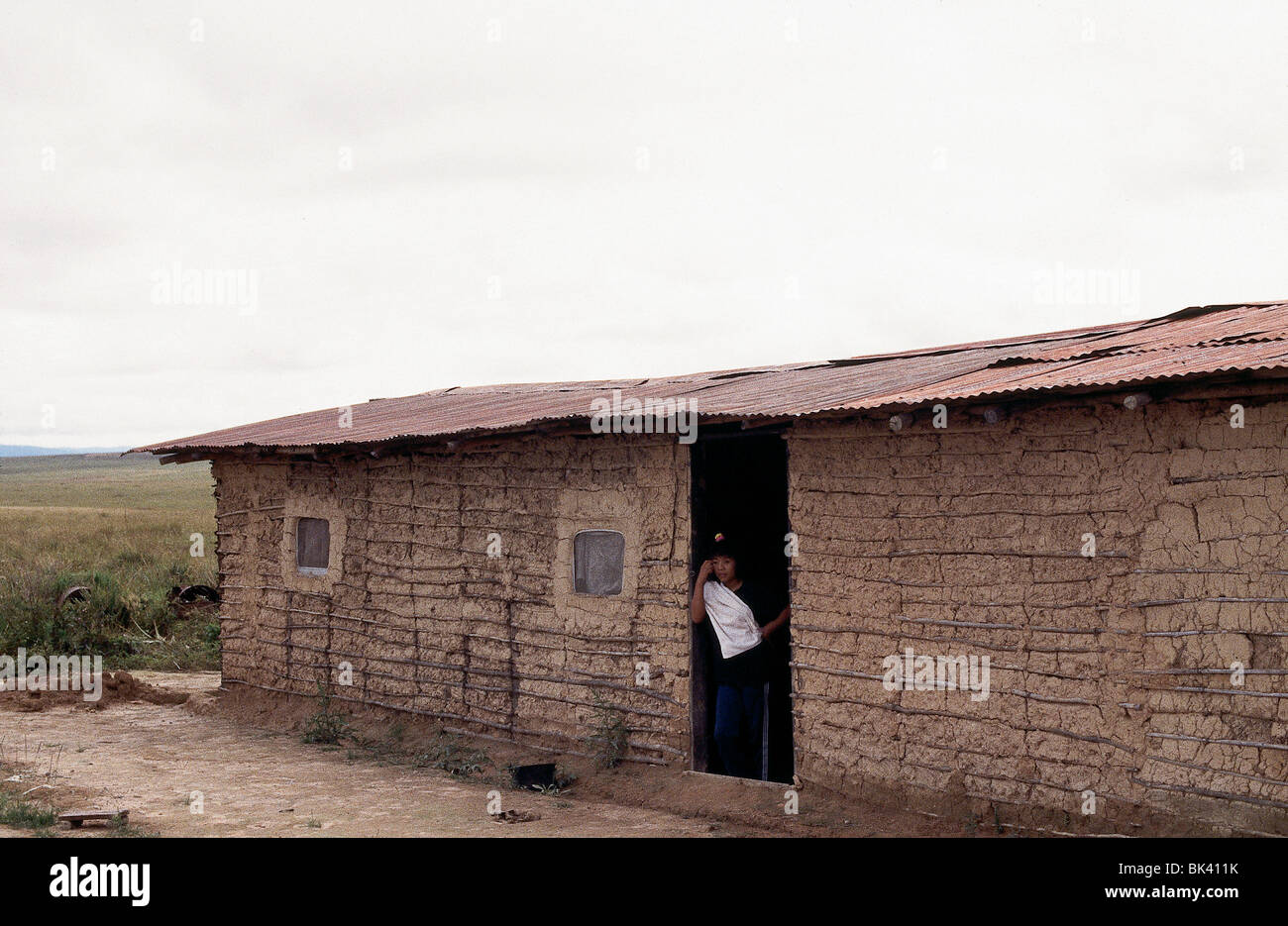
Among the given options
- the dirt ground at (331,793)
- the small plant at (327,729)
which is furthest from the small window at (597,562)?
the small plant at (327,729)

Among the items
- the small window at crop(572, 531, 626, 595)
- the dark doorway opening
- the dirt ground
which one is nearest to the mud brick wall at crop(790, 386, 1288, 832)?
the dirt ground

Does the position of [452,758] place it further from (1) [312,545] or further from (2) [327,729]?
(1) [312,545]

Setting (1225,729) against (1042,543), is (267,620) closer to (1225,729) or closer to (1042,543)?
(1042,543)

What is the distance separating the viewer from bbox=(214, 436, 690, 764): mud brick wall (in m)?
8.62

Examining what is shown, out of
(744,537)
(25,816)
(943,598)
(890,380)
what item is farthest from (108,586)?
(943,598)

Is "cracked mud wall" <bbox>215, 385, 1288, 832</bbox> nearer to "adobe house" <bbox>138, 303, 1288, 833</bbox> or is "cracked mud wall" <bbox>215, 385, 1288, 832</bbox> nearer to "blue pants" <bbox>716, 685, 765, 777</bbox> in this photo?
"adobe house" <bbox>138, 303, 1288, 833</bbox>

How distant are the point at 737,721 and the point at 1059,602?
2498 millimetres

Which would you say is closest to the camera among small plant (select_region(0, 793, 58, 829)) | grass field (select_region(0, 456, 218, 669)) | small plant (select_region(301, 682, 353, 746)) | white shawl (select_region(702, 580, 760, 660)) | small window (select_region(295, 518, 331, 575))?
→ small plant (select_region(0, 793, 58, 829))

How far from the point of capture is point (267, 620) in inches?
468

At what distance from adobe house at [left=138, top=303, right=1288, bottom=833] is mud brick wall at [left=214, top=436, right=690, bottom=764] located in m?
0.03

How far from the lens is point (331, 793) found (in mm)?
8609

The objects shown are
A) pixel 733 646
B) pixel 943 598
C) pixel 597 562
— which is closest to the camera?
pixel 943 598
